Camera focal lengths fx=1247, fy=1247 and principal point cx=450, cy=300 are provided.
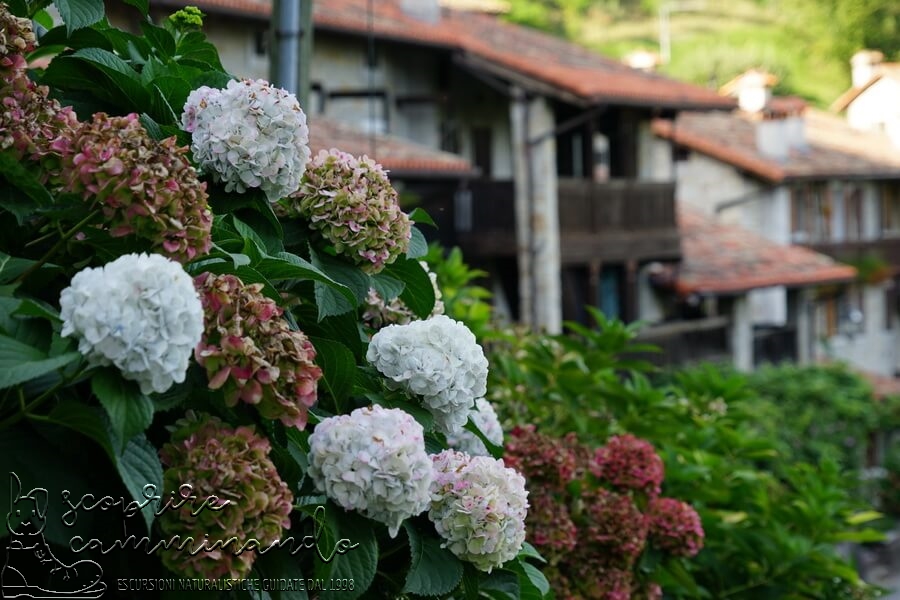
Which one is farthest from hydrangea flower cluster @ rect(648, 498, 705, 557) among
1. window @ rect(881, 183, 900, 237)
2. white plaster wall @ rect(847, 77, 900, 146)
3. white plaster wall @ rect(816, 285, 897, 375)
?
white plaster wall @ rect(847, 77, 900, 146)

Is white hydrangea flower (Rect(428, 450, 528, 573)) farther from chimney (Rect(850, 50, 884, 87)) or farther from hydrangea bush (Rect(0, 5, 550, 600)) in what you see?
chimney (Rect(850, 50, 884, 87))

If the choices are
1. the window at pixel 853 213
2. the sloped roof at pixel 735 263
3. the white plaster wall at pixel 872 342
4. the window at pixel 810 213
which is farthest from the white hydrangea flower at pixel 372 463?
the window at pixel 853 213

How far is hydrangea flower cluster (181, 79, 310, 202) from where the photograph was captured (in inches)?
76.0

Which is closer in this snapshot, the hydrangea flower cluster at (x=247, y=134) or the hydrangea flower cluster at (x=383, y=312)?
the hydrangea flower cluster at (x=247, y=134)

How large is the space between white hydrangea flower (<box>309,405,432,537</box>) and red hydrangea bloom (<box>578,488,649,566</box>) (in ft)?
5.31

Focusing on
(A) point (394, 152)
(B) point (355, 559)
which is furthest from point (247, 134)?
(A) point (394, 152)

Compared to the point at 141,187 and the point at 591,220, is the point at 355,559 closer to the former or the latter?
the point at 141,187

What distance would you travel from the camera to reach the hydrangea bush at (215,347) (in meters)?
1.51

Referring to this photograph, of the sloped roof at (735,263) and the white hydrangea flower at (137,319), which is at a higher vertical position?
the sloped roof at (735,263)

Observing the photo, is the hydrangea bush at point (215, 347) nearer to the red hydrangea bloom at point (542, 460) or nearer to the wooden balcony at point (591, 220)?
the red hydrangea bloom at point (542, 460)

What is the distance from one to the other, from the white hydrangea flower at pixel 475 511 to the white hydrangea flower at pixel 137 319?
61 cm

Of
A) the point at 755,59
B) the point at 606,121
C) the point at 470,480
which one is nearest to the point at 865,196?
the point at 606,121

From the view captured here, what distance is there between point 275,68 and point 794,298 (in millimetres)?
23525

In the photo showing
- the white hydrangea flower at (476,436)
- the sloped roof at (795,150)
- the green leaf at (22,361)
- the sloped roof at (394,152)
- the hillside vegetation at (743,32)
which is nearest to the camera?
the green leaf at (22,361)
